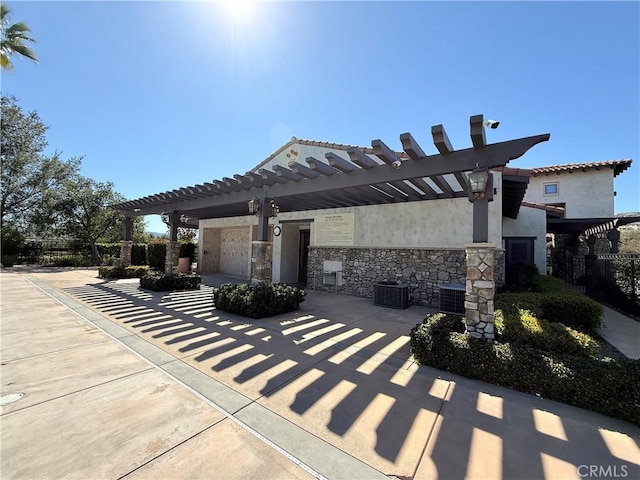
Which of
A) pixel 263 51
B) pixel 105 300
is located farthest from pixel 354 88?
pixel 105 300

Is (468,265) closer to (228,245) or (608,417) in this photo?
(608,417)

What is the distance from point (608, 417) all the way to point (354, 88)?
26.9ft

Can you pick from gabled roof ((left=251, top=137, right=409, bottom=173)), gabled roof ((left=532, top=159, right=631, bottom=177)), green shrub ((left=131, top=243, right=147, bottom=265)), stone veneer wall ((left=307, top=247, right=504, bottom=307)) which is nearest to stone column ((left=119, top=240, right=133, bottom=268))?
gabled roof ((left=251, top=137, right=409, bottom=173))

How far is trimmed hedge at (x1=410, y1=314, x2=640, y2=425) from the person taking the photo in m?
2.95

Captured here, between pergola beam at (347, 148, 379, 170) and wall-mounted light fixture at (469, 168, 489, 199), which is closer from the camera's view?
wall-mounted light fixture at (469, 168, 489, 199)

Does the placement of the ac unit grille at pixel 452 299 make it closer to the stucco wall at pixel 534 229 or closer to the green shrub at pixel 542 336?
the green shrub at pixel 542 336

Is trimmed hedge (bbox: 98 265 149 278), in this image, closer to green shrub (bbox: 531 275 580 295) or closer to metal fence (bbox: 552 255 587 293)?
green shrub (bbox: 531 275 580 295)

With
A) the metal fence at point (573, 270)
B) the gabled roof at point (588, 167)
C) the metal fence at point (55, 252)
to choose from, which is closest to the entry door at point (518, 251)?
the metal fence at point (573, 270)

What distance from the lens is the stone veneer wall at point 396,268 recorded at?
8.27m

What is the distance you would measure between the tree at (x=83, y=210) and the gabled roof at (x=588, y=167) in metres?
29.4

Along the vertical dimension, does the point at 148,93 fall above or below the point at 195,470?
above

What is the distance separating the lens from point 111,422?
270 cm

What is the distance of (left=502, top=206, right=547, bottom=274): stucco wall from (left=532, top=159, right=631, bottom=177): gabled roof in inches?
251

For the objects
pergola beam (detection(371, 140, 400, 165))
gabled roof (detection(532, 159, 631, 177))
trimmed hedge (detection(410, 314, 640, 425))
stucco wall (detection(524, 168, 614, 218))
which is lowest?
trimmed hedge (detection(410, 314, 640, 425))
